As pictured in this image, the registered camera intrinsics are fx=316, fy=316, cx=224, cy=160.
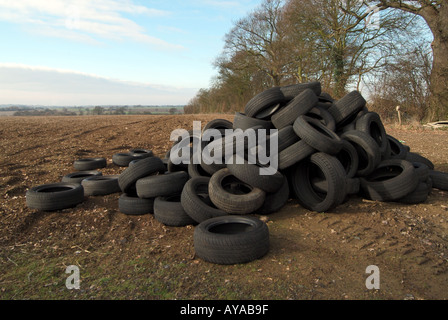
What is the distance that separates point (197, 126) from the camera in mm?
15266

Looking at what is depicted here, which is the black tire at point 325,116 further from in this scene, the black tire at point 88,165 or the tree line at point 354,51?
the tree line at point 354,51

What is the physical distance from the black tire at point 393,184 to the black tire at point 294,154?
4.41ft

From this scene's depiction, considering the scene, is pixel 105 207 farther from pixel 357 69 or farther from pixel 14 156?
pixel 357 69

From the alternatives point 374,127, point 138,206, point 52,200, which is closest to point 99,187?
point 52,200

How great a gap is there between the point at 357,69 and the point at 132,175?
763 inches

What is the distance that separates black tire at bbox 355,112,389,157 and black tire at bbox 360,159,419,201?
50 centimetres

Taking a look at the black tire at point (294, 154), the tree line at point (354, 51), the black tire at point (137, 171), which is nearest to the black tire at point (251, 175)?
the black tire at point (294, 154)

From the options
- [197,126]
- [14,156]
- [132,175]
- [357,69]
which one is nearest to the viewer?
[132,175]

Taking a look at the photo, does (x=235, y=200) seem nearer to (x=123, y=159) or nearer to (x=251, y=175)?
(x=251, y=175)

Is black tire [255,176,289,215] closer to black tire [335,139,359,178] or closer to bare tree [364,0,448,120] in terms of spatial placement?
black tire [335,139,359,178]

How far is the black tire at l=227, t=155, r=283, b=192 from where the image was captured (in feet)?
16.3

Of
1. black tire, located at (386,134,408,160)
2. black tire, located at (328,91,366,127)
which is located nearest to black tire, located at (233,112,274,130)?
black tire, located at (328,91,366,127)

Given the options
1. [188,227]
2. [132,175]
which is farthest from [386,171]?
[132,175]

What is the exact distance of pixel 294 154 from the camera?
5.36 metres
